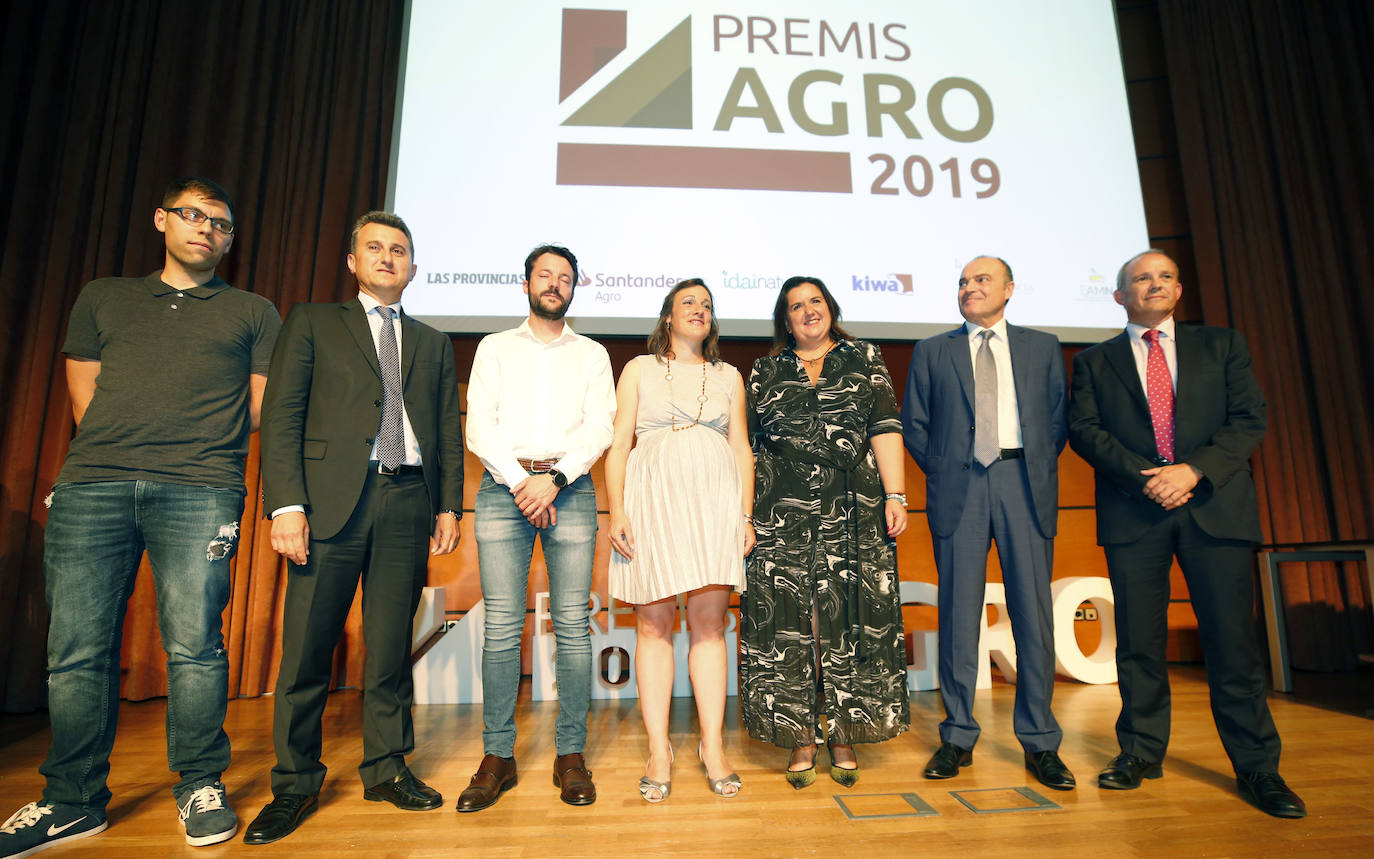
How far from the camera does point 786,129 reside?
3.55 meters

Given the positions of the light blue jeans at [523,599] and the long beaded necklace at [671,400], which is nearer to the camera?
the light blue jeans at [523,599]

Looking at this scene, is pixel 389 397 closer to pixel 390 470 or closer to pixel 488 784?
pixel 390 470

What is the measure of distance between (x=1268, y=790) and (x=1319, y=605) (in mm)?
2840

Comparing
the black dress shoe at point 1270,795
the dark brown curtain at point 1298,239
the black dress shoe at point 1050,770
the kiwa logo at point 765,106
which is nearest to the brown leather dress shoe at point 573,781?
the black dress shoe at point 1050,770

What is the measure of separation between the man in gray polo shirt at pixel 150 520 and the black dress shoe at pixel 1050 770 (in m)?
2.09

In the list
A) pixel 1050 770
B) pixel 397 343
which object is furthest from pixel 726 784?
pixel 397 343

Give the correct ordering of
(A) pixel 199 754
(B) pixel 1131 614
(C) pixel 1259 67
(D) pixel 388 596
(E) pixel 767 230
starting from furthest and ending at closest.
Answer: (C) pixel 1259 67, (E) pixel 767 230, (B) pixel 1131 614, (D) pixel 388 596, (A) pixel 199 754

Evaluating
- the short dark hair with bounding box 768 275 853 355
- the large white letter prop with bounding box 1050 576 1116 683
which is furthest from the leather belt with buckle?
the large white letter prop with bounding box 1050 576 1116 683

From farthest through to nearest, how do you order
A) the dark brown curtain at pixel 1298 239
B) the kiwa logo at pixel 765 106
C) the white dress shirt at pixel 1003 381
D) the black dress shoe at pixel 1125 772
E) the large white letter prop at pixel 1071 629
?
the dark brown curtain at pixel 1298 239
the kiwa logo at pixel 765 106
the large white letter prop at pixel 1071 629
the white dress shirt at pixel 1003 381
the black dress shoe at pixel 1125 772

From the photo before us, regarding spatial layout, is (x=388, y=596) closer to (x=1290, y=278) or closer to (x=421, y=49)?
(x=421, y=49)

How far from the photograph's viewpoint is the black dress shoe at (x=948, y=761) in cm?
197

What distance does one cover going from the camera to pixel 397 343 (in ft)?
6.43

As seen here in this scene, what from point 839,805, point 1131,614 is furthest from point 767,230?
point 839,805

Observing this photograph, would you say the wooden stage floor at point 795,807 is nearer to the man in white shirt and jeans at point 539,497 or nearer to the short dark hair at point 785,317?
the man in white shirt and jeans at point 539,497
